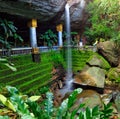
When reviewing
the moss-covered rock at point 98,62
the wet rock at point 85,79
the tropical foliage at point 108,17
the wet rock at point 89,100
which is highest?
the tropical foliage at point 108,17

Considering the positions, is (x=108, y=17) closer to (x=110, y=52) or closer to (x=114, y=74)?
(x=110, y=52)

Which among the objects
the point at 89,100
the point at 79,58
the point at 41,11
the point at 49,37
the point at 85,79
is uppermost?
the point at 41,11

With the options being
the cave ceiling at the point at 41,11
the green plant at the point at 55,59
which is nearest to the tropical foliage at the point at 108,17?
the cave ceiling at the point at 41,11

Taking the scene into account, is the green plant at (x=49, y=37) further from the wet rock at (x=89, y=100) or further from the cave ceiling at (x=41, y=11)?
the wet rock at (x=89, y=100)

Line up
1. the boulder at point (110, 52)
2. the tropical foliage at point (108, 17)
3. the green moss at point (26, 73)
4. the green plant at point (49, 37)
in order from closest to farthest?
the green moss at point (26, 73), the tropical foliage at point (108, 17), the boulder at point (110, 52), the green plant at point (49, 37)

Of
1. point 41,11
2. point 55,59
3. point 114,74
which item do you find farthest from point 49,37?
point 114,74

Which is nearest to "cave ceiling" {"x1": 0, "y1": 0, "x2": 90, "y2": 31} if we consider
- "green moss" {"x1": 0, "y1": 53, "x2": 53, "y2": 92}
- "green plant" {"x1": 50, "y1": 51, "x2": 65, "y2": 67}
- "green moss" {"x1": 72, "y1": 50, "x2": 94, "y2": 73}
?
"green plant" {"x1": 50, "y1": 51, "x2": 65, "y2": 67}

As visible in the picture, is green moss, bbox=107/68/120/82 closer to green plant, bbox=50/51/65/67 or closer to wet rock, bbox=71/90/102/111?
green plant, bbox=50/51/65/67

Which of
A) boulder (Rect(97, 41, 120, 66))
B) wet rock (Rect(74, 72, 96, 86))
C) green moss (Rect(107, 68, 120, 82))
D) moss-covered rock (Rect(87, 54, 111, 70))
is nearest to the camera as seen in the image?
wet rock (Rect(74, 72, 96, 86))

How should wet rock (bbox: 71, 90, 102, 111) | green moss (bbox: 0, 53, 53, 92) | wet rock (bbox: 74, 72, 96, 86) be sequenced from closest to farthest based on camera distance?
wet rock (bbox: 71, 90, 102, 111), green moss (bbox: 0, 53, 53, 92), wet rock (bbox: 74, 72, 96, 86)

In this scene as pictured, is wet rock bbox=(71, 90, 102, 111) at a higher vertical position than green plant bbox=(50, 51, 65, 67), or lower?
lower

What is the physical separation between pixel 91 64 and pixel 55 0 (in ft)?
14.5

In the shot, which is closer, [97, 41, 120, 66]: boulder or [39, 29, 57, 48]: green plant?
[97, 41, 120, 66]: boulder

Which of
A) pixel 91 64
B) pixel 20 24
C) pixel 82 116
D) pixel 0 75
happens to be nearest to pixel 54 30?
pixel 20 24
